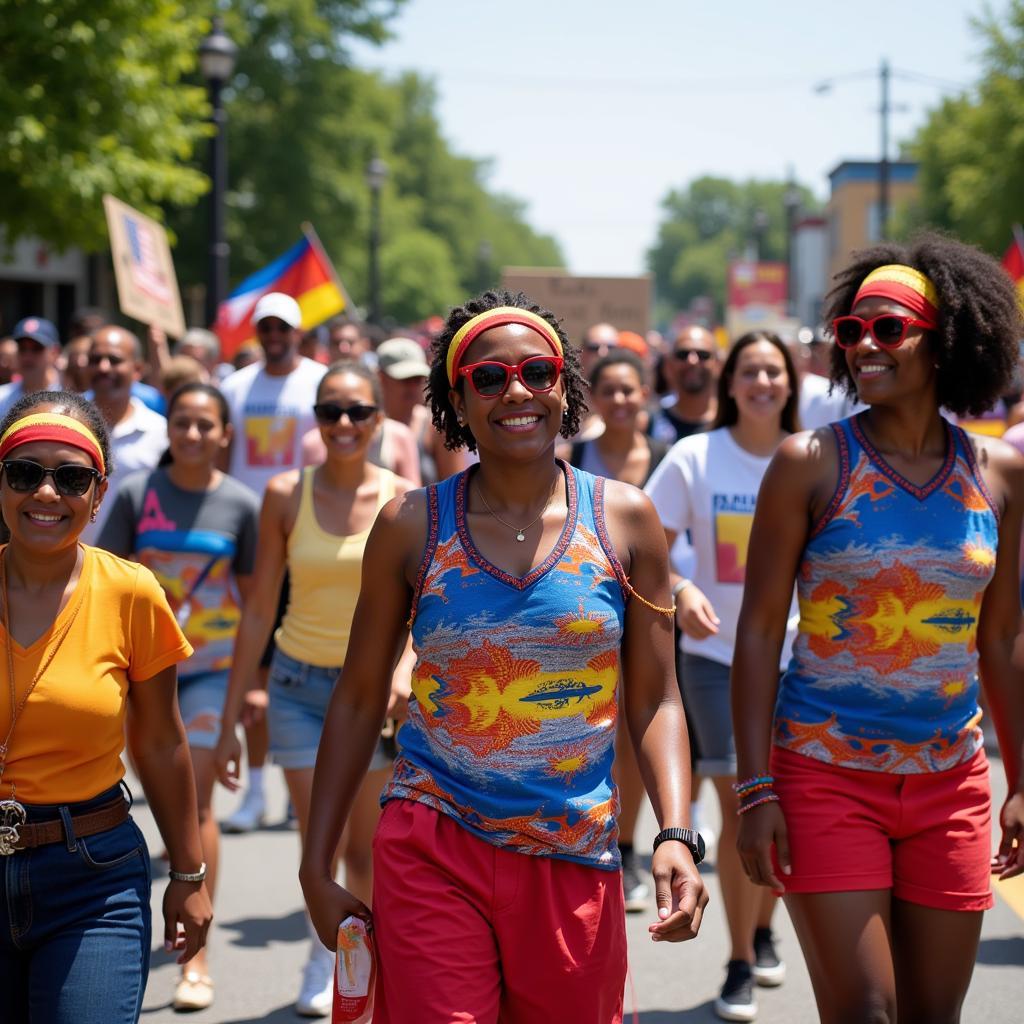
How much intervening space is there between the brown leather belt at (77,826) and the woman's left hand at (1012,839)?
2077 millimetres

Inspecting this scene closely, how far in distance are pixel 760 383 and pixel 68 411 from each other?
2917mm

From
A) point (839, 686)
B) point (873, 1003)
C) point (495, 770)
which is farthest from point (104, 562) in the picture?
point (873, 1003)

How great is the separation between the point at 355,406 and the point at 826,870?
107 inches

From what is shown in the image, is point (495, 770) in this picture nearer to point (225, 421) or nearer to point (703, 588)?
point (703, 588)

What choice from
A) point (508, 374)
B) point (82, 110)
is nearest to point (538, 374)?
point (508, 374)

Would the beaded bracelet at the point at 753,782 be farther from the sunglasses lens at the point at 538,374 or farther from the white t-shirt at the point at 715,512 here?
the white t-shirt at the point at 715,512

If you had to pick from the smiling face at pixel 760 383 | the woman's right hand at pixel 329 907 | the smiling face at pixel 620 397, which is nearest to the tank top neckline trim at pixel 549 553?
the woman's right hand at pixel 329 907

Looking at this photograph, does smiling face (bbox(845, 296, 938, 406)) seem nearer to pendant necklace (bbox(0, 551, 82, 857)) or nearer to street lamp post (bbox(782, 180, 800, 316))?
pendant necklace (bbox(0, 551, 82, 857))

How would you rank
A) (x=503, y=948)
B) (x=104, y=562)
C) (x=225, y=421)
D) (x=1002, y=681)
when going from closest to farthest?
(x=503, y=948) → (x=104, y=562) → (x=1002, y=681) → (x=225, y=421)

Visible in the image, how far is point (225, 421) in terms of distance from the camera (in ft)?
21.4

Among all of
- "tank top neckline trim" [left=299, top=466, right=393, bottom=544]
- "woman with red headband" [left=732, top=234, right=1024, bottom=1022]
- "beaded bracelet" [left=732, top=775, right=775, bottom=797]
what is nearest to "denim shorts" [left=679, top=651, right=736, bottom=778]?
"tank top neckline trim" [left=299, top=466, right=393, bottom=544]

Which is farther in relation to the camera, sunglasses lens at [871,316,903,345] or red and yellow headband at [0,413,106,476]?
sunglasses lens at [871,316,903,345]

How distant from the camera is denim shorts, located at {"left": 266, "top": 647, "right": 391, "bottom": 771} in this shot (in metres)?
5.68

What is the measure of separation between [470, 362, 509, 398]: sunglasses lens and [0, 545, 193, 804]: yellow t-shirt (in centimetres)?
92
